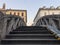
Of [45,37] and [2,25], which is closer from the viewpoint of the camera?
[2,25]

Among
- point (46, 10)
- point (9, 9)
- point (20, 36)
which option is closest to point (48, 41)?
point (20, 36)

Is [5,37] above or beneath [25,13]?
beneath

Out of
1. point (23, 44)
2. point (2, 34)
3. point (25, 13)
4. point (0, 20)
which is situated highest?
point (25, 13)

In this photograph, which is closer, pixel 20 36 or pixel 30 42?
pixel 30 42

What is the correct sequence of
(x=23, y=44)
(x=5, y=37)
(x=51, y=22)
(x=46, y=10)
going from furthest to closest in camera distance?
(x=46, y=10) < (x=51, y=22) < (x=5, y=37) < (x=23, y=44)

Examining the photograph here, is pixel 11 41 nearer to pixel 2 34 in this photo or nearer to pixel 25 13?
pixel 2 34

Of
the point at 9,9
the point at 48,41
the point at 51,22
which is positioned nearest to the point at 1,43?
the point at 48,41

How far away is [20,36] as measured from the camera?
3.51 metres

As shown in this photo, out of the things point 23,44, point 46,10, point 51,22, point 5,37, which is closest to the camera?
point 23,44

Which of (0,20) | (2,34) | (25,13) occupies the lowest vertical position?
(2,34)

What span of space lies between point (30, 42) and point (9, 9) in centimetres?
4607

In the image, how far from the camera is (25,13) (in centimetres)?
4797

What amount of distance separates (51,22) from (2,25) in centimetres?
220

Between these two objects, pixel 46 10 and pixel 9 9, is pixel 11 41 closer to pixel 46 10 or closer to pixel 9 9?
pixel 46 10
